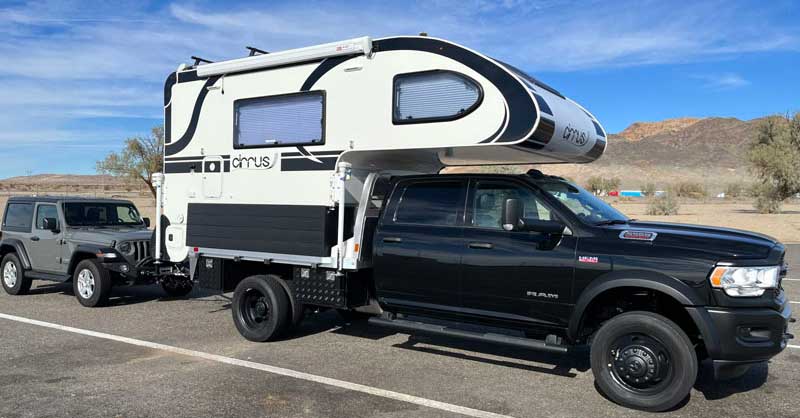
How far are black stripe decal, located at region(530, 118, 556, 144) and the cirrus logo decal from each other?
315 cm

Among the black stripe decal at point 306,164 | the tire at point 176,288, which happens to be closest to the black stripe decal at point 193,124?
the black stripe decal at point 306,164

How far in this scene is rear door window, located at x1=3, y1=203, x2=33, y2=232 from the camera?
36.0 ft

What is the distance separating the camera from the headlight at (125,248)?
9.59 meters

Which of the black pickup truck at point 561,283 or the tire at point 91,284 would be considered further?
the tire at point 91,284

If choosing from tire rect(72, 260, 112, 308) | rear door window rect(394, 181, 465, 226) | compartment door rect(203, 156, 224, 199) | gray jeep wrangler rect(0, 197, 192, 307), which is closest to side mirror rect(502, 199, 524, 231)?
rear door window rect(394, 181, 465, 226)

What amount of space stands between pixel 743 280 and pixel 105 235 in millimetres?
8411

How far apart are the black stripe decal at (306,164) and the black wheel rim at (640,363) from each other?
343cm

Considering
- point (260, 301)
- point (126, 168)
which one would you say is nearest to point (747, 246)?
point (260, 301)

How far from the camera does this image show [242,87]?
808 centimetres

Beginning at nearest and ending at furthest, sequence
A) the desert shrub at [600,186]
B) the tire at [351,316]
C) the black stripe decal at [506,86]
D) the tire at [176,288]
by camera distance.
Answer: the black stripe decal at [506,86] → the tire at [351,316] → the tire at [176,288] → the desert shrub at [600,186]

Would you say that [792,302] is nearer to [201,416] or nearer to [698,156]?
[201,416]

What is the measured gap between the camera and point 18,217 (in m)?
11.2

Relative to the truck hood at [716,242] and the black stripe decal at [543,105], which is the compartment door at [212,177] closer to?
the black stripe decal at [543,105]

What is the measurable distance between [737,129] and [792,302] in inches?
4314
